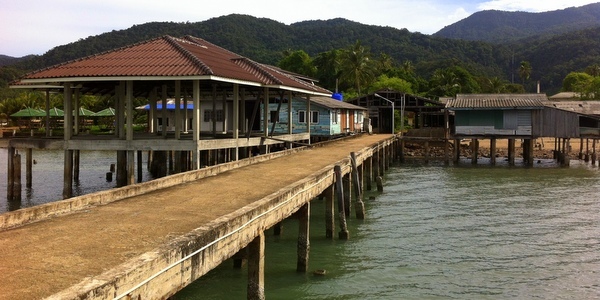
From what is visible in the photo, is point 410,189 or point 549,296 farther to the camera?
point 410,189

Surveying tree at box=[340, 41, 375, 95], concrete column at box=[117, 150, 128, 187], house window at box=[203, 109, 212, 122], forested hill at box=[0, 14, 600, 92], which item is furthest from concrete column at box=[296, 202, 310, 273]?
forested hill at box=[0, 14, 600, 92]

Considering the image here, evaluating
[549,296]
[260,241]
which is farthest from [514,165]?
[260,241]

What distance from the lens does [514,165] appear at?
41844 millimetres

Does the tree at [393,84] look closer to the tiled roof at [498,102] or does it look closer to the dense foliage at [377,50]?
the dense foliage at [377,50]

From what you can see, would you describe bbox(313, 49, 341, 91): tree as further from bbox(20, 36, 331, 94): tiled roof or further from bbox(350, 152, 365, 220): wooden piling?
bbox(350, 152, 365, 220): wooden piling

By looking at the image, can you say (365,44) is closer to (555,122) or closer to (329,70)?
(329,70)

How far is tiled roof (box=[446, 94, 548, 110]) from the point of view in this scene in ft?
133

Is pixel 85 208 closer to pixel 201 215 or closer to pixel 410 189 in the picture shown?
pixel 201 215

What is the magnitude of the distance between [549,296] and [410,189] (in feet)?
56.3

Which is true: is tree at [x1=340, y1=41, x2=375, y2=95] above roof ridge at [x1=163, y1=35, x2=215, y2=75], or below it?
above

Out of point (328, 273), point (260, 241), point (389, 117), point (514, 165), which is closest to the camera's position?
point (260, 241)

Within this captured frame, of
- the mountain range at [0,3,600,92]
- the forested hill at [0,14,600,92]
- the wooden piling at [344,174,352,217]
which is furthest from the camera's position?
the mountain range at [0,3,600,92]

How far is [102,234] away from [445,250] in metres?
10.7

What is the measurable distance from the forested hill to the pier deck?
111 m
